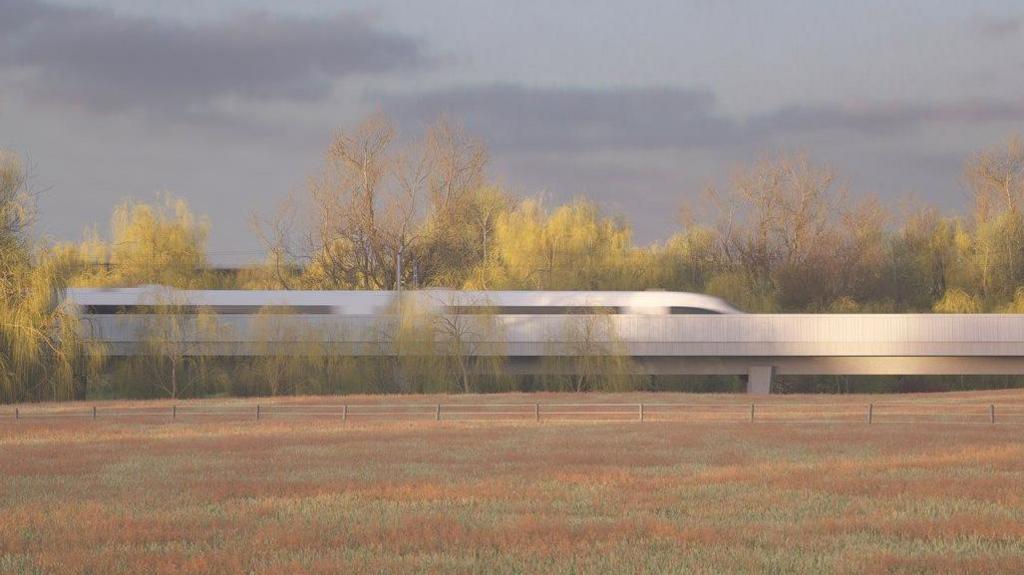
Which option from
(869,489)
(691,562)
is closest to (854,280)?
(869,489)

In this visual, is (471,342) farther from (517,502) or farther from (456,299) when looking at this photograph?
(517,502)

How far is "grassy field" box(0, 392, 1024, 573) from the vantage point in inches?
557

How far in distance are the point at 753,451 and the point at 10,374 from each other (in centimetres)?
3296

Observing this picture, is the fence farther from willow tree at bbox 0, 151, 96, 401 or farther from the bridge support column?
the bridge support column

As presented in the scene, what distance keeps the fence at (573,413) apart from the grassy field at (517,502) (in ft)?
19.5

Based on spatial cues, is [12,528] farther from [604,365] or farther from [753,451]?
[604,365]

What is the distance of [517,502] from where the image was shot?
19375 millimetres

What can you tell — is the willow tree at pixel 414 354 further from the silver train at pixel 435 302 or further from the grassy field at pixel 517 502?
the grassy field at pixel 517 502

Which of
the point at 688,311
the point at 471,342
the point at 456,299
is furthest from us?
the point at 688,311

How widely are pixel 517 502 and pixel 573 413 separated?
2459cm

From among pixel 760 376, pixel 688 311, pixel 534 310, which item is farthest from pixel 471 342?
pixel 760 376

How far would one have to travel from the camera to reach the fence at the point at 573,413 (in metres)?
40.4

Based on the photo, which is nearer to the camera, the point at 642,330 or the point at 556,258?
the point at 642,330

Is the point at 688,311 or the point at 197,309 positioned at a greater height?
the point at 197,309
